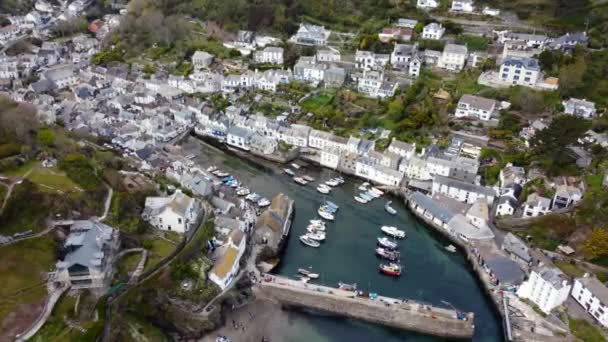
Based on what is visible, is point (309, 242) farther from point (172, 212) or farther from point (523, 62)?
point (523, 62)

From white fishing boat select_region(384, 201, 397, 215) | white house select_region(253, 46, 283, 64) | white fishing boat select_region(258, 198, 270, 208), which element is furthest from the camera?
white house select_region(253, 46, 283, 64)

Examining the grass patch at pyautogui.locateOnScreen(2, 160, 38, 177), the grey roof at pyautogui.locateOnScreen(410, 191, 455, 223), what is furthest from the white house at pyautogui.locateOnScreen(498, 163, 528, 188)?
the grass patch at pyautogui.locateOnScreen(2, 160, 38, 177)

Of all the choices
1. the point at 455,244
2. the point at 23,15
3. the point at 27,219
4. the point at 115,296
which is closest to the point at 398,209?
the point at 455,244

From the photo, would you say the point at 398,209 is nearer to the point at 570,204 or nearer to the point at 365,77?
the point at 570,204

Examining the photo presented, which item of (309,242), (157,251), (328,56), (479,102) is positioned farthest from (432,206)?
(328,56)

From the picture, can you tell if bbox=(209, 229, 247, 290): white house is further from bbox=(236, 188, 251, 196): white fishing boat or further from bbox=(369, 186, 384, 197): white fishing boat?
bbox=(369, 186, 384, 197): white fishing boat
